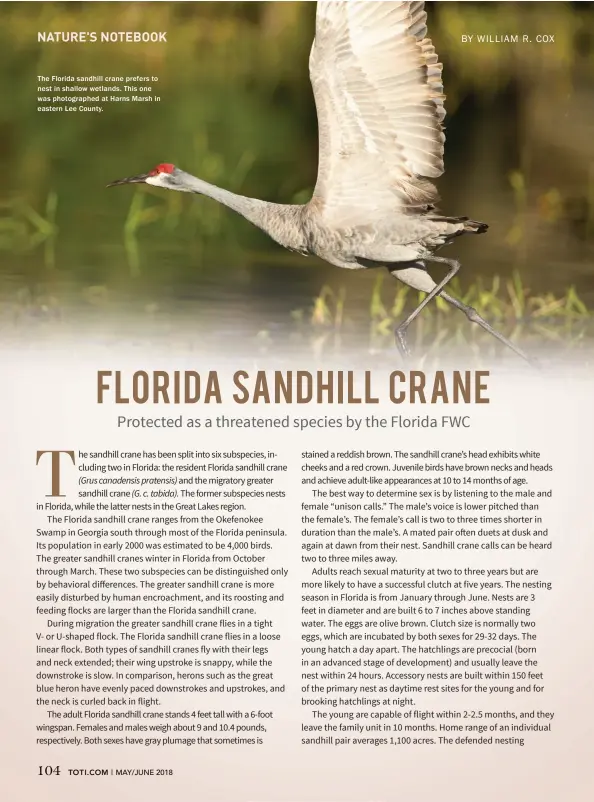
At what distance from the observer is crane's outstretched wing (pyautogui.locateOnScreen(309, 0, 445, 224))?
345cm

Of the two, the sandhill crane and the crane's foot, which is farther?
the crane's foot

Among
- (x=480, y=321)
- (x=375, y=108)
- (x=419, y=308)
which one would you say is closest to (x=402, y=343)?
(x=419, y=308)

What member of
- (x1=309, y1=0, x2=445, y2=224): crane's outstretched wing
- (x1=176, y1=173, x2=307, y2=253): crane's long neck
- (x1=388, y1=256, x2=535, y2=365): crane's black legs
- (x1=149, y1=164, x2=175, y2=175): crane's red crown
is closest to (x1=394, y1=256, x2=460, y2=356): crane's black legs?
(x1=388, y1=256, x2=535, y2=365): crane's black legs

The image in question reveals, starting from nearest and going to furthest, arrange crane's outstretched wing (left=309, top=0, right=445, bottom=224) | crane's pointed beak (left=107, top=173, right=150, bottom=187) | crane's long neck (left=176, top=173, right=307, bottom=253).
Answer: crane's outstretched wing (left=309, top=0, right=445, bottom=224), crane's long neck (left=176, top=173, right=307, bottom=253), crane's pointed beak (left=107, top=173, right=150, bottom=187)

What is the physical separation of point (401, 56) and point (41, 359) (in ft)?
4.66

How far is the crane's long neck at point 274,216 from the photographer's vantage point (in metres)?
3.66

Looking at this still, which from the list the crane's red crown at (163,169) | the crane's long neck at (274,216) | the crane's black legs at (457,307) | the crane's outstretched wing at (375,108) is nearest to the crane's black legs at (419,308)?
the crane's black legs at (457,307)

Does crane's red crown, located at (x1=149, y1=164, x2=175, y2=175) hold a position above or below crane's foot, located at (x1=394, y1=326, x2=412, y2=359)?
above

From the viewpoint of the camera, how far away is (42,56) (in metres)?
3.67

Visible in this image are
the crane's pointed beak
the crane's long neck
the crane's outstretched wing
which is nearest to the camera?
the crane's outstretched wing

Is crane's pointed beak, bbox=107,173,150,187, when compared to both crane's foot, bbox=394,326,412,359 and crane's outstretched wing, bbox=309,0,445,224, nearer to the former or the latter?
crane's outstretched wing, bbox=309,0,445,224

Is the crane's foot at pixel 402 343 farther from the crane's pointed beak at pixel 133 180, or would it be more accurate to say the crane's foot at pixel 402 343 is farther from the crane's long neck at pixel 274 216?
the crane's pointed beak at pixel 133 180

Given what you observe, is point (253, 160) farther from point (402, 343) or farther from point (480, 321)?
point (480, 321)

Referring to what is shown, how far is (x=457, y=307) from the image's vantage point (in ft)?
12.3
